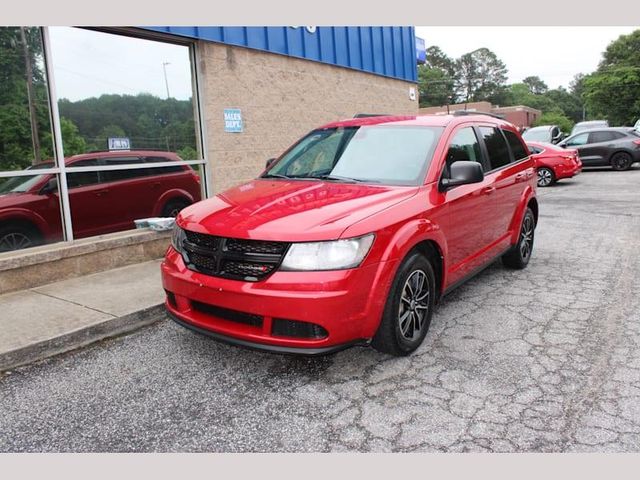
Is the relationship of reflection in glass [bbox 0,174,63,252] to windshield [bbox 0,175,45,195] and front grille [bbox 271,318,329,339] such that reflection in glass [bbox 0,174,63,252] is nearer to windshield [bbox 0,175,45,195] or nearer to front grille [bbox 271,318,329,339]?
windshield [bbox 0,175,45,195]

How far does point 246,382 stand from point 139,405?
676 mm

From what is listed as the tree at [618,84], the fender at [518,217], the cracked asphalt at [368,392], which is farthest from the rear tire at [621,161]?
the tree at [618,84]

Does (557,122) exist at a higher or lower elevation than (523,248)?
higher

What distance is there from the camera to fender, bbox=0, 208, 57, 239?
5602mm

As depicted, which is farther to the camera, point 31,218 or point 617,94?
point 617,94

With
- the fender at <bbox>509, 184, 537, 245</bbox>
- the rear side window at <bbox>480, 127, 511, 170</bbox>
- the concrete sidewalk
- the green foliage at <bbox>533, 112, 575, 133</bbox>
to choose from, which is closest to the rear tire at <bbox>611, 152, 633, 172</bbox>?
the fender at <bbox>509, 184, 537, 245</bbox>

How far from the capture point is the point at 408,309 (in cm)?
375

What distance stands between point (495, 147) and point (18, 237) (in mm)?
5119

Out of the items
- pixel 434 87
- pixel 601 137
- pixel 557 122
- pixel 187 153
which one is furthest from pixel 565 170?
pixel 434 87

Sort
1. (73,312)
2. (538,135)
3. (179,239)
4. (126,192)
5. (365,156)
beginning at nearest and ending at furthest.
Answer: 1. (179,239)
2. (365,156)
3. (73,312)
4. (126,192)
5. (538,135)

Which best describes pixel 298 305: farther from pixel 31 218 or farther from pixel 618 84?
pixel 618 84

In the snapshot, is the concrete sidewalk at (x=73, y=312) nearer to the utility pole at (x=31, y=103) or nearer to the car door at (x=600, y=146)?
the utility pole at (x=31, y=103)

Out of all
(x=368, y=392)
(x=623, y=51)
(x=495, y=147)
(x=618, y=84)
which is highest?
(x=623, y=51)

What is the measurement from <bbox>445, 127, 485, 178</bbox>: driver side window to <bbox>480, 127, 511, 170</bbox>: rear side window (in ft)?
0.84
